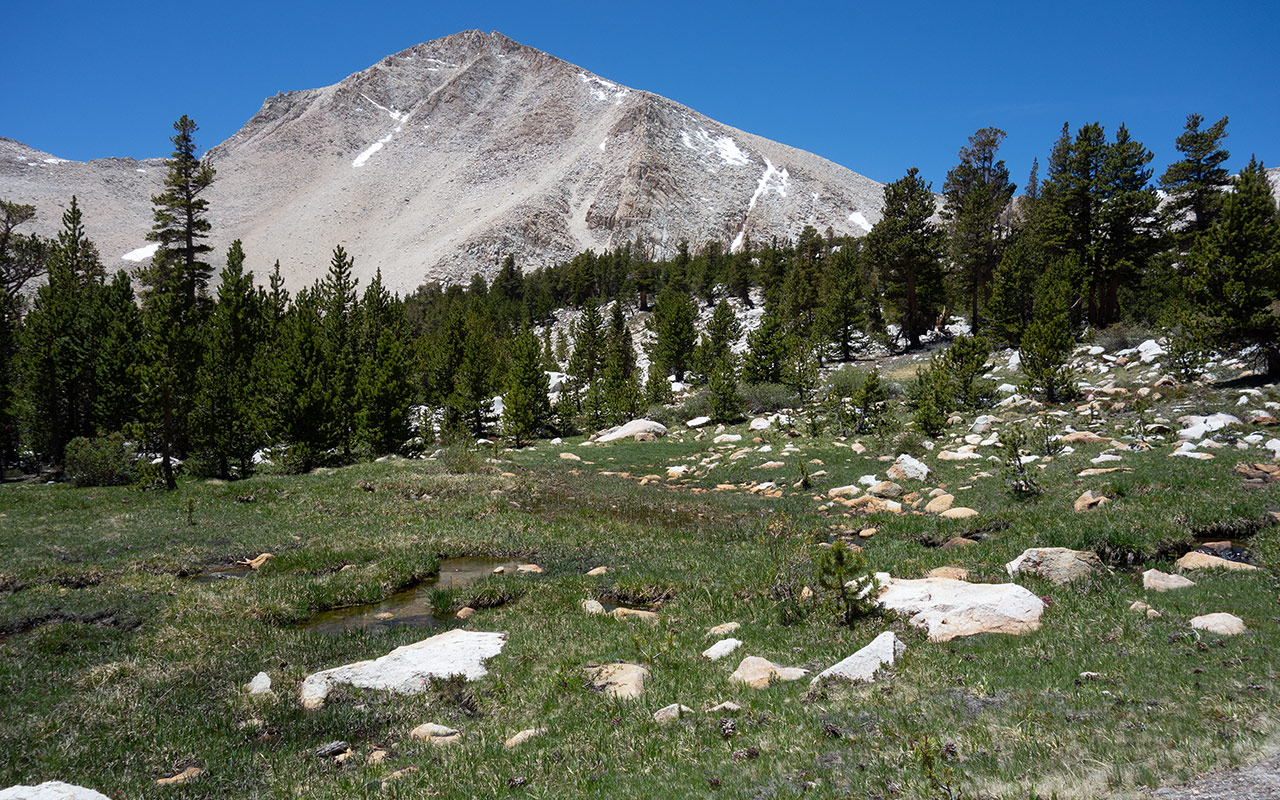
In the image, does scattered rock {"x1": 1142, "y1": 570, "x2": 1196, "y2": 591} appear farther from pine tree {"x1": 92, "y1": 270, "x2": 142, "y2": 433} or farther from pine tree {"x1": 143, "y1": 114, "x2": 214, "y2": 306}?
pine tree {"x1": 143, "y1": 114, "x2": 214, "y2": 306}

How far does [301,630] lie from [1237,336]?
105ft

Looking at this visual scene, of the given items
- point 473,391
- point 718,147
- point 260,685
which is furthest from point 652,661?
point 718,147

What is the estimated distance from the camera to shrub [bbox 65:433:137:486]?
2602 centimetres

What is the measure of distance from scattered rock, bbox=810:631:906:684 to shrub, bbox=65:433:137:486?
32.0 m

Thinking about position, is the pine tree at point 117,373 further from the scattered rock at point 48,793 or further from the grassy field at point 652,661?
the scattered rock at point 48,793

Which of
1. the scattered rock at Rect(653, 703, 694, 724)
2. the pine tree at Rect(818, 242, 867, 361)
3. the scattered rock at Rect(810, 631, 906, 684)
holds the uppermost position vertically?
the pine tree at Rect(818, 242, 867, 361)

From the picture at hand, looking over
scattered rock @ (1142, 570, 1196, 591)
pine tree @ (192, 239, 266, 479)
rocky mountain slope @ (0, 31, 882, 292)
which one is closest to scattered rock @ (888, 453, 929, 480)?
scattered rock @ (1142, 570, 1196, 591)

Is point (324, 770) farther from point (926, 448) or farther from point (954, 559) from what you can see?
point (926, 448)

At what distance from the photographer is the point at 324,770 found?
5.82 metres

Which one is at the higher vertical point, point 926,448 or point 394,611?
point 926,448

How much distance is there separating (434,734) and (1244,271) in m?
30.6

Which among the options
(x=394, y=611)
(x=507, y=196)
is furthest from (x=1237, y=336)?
(x=507, y=196)

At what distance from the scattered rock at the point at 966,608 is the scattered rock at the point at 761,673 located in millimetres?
2041

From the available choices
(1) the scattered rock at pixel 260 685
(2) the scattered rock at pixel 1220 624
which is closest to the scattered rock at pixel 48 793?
(1) the scattered rock at pixel 260 685
